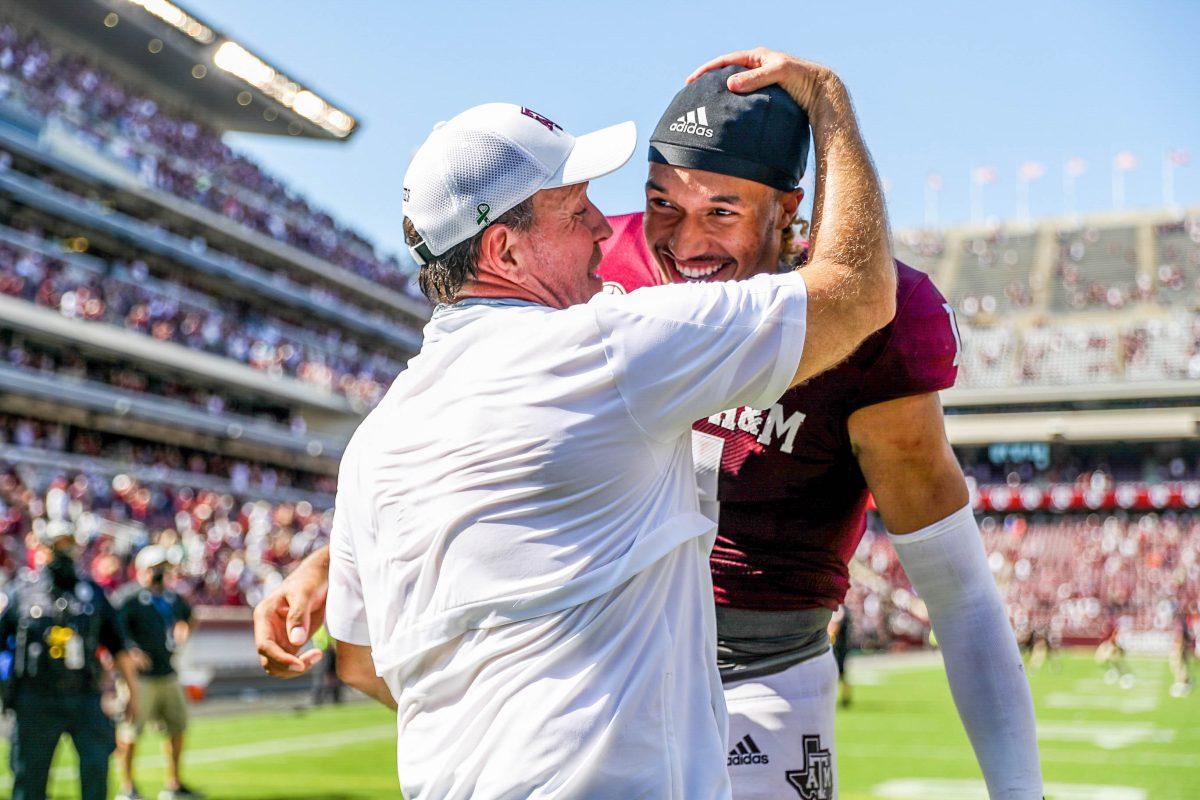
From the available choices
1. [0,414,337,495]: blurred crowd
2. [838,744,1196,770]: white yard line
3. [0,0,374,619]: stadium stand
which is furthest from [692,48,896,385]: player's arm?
[0,414,337,495]: blurred crowd

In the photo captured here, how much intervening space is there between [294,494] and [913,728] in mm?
24808

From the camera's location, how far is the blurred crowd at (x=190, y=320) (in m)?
31.2

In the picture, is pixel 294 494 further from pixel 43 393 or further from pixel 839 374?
pixel 839 374

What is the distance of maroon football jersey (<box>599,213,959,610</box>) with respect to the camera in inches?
92.6

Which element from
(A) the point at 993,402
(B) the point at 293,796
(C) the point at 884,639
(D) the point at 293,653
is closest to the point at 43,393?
(B) the point at 293,796

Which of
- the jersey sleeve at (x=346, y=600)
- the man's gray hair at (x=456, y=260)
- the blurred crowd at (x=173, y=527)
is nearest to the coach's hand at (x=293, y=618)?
the jersey sleeve at (x=346, y=600)

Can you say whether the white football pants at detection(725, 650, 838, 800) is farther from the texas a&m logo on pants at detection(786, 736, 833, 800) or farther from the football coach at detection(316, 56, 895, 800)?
the football coach at detection(316, 56, 895, 800)

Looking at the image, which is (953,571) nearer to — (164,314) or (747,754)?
(747,754)

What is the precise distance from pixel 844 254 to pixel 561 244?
18.4 inches

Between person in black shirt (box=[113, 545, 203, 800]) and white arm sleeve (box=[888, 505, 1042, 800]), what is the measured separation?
9.47 meters

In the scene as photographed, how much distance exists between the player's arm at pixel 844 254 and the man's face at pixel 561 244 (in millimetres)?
382

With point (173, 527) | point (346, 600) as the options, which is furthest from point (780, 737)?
point (173, 527)

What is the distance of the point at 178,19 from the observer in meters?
39.9

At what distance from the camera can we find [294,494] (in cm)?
3681
